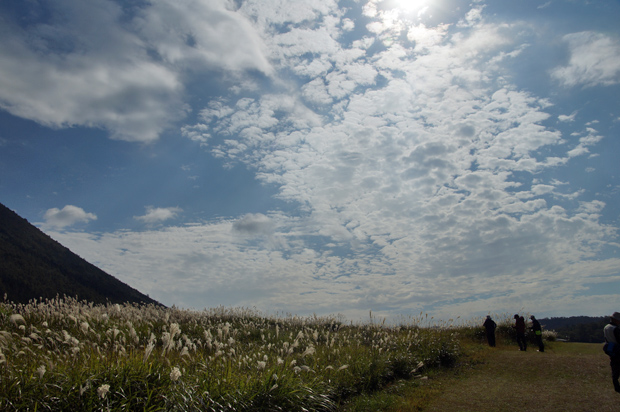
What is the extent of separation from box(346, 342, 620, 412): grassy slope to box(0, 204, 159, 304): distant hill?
131 ft

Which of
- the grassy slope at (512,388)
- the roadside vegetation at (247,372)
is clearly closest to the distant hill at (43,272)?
the roadside vegetation at (247,372)

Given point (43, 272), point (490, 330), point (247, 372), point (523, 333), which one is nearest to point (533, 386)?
point (523, 333)

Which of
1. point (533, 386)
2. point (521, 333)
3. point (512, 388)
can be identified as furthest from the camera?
point (521, 333)

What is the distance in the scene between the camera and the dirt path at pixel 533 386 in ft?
25.2

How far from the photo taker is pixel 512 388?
9109mm

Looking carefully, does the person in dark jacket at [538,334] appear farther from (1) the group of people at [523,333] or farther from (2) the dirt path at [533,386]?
(2) the dirt path at [533,386]

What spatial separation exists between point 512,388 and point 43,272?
57346mm

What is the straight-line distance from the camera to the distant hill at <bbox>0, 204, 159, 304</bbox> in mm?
42875

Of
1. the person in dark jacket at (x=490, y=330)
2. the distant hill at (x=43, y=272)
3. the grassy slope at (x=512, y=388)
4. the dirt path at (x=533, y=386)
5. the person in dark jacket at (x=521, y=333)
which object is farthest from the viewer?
the distant hill at (x=43, y=272)

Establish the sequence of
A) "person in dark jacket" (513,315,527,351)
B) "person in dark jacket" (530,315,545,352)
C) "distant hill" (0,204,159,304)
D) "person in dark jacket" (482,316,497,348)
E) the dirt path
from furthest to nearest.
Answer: "distant hill" (0,204,159,304) → "person in dark jacket" (482,316,497,348) → "person in dark jacket" (513,315,527,351) → "person in dark jacket" (530,315,545,352) → the dirt path

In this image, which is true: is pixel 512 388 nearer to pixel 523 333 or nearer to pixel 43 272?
pixel 523 333

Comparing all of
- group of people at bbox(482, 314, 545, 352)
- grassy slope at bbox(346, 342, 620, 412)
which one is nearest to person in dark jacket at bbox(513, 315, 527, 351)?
group of people at bbox(482, 314, 545, 352)

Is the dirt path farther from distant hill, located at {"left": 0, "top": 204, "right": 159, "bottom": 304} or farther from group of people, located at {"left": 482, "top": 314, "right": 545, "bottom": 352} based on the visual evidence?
distant hill, located at {"left": 0, "top": 204, "right": 159, "bottom": 304}

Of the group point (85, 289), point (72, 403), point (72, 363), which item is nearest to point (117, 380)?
point (72, 403)
